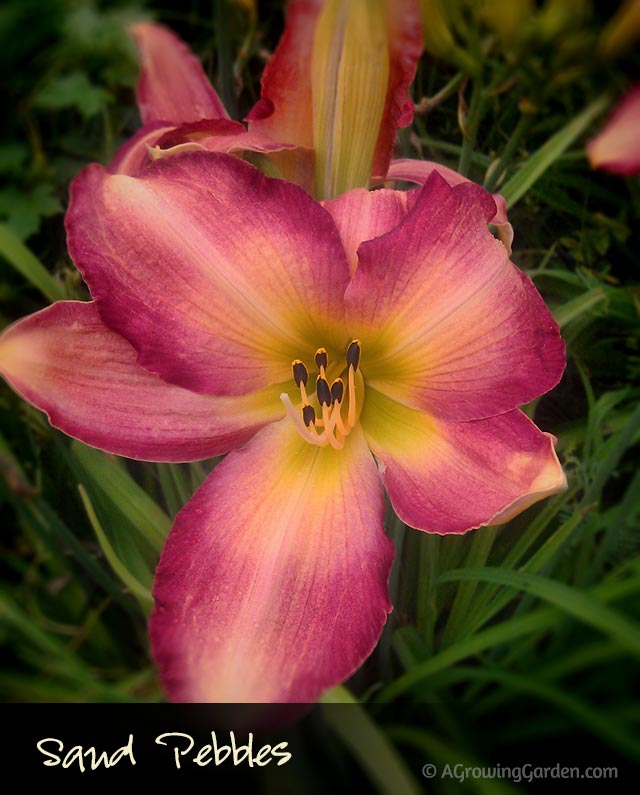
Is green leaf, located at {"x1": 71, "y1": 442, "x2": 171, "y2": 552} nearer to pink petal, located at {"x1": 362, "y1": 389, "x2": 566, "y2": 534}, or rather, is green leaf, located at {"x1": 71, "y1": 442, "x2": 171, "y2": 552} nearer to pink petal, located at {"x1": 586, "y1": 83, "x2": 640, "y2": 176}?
pink petal, located at {"x1": 362, "y1": 389, "x2": 566, "y2": 534}

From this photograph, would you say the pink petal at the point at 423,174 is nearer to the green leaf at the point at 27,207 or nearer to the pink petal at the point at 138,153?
the pink petal at the point at 138,153

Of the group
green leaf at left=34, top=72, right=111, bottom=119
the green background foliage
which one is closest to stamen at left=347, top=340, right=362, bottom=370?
the green background foliage

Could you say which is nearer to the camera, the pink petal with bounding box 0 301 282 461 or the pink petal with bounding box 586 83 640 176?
the pink petal with bounding box 586 83 640 176

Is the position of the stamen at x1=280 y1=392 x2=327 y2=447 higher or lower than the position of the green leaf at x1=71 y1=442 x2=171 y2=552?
higher

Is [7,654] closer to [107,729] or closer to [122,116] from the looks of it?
[107,729]

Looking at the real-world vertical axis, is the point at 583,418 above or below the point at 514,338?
below

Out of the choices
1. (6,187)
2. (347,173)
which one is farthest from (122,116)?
(347,173)

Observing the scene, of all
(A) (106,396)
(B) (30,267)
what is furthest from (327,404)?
(B) (30,267)
